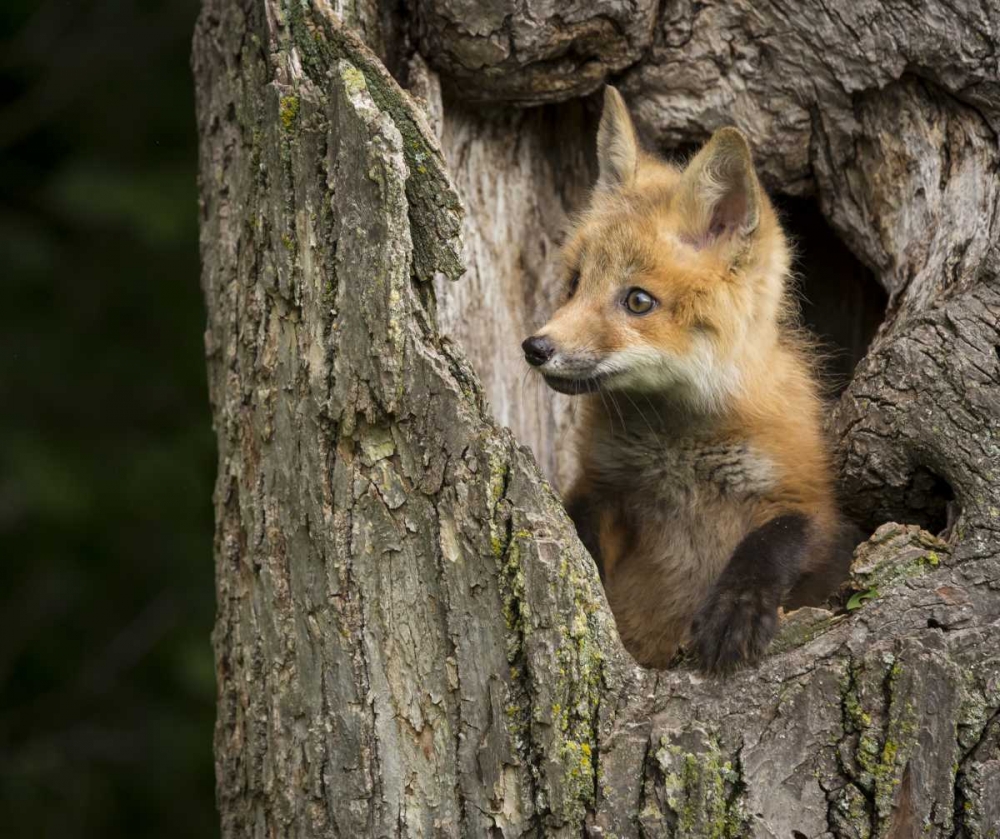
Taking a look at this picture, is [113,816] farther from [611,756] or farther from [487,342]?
[611,756]

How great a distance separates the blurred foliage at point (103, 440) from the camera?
Result: 7.27 meters

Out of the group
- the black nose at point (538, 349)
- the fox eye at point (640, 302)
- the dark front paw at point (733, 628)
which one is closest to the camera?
the dark front paw at point (733, 628)

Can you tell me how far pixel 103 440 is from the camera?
7473 millimetres

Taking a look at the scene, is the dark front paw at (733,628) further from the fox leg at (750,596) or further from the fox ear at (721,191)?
the fox ear at (721,191)

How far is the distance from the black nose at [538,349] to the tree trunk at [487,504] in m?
0.30

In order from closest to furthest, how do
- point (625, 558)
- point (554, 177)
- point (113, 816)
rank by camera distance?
1. point (625, 558)
2. point (554, 177)
3. point (113, 816)

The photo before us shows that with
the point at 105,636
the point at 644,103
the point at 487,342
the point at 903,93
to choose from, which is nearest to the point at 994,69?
the point at 903,93

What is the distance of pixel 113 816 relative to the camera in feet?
25.4

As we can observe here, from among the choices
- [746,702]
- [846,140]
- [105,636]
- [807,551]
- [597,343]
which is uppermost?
[846,140]

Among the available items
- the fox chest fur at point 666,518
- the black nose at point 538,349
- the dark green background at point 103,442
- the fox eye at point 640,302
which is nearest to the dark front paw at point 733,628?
the fox chest fur at point 666,518

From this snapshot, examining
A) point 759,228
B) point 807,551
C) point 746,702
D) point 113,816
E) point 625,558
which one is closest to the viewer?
point 746,702

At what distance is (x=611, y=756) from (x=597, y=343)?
5.07ft

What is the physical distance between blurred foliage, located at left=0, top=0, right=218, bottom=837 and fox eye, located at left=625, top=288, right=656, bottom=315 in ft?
11.9

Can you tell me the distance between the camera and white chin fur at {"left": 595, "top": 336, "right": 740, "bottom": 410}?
440 cm
